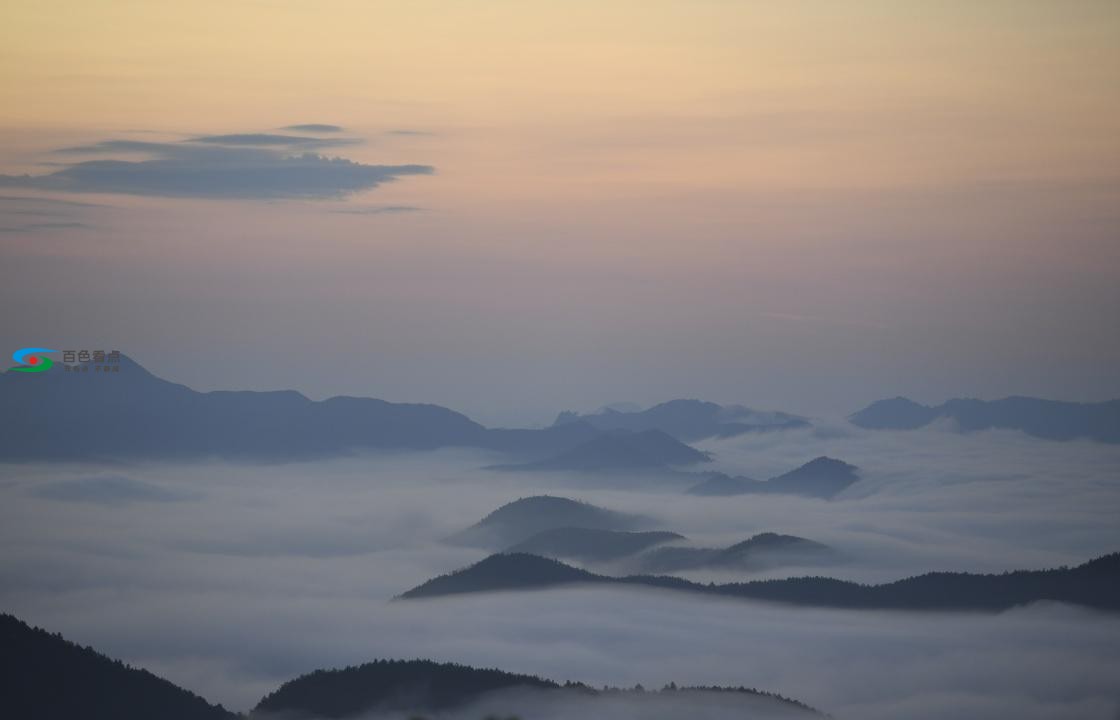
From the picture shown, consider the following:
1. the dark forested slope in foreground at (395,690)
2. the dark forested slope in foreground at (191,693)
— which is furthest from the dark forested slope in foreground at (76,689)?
the dark forested slope in foreground at (395,690)

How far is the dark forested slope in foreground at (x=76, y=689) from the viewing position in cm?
12862

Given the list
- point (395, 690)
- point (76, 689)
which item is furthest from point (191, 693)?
point (395, 690)

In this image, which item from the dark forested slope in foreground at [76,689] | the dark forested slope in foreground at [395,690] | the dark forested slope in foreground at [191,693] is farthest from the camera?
the dark forested slope in foreground at [395,690]

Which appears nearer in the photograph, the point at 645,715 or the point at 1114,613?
the point at 645,715

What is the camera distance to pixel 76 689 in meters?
131

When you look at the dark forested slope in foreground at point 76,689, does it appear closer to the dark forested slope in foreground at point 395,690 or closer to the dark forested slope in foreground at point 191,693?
the dark forested slope in foreground at point 191,693

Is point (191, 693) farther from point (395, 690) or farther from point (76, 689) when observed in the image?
point (395, 690)

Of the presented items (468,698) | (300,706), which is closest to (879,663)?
(468,698)

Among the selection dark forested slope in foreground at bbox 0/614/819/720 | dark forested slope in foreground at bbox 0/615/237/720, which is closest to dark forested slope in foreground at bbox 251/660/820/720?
dark forested slope in foreground at bbox 0/614/819/720

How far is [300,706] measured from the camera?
448 feet

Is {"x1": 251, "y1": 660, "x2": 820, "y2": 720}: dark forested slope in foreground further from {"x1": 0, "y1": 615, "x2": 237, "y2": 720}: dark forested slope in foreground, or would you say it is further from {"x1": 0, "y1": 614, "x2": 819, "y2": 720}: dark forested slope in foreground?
{"x1": 0, "y1": 615, "x2": 237, "y2": 720}: dark forested slope in foreground

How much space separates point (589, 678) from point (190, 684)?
59.7 m

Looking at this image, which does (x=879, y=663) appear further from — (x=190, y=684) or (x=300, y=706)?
(x=190, y=684)

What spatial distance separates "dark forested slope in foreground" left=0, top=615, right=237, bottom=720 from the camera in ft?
422
